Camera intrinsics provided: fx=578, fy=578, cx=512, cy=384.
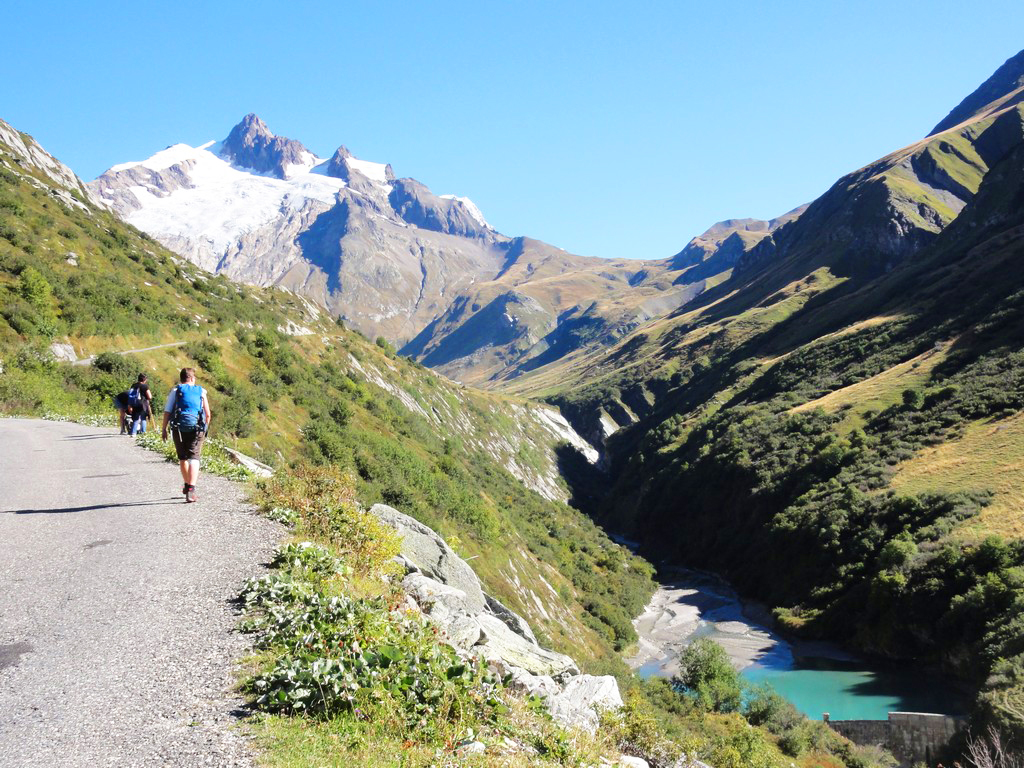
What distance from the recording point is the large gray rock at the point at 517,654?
10680mm

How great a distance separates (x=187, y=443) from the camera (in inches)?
554

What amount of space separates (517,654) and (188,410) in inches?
388

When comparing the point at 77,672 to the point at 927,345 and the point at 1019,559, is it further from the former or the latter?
the point at 927,345

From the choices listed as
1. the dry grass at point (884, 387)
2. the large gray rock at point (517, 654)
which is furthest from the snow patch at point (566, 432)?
the large gray rock at point (517, 654)

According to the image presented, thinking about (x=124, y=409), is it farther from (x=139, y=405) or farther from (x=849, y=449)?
(x=849, y=449)

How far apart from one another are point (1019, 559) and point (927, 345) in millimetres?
73099

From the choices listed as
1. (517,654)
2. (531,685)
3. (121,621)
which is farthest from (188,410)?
(531,685)

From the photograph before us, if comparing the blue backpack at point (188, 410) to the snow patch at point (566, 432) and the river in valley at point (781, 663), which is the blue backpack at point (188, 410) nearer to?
the river in valley at point (781, 663)

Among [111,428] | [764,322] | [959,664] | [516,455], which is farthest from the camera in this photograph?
[764,322]

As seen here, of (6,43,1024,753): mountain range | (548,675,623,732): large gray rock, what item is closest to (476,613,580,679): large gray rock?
(548,675,623,732): large gray rock

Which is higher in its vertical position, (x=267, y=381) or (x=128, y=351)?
(x=128, y=351)

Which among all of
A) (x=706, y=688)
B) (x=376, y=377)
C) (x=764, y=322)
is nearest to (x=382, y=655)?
(x=706, y=688)

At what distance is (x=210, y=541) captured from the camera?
→ 1160 cm

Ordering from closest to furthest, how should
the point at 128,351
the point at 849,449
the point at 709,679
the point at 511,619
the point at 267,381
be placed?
the point at 511,619
the point at 128,351
the point at 267,381
the point at 709,679
the point at 849,449
